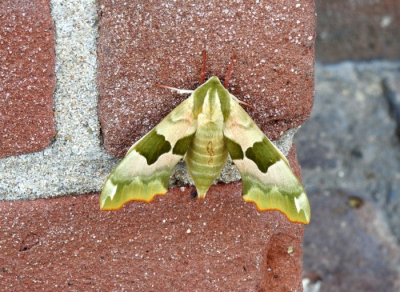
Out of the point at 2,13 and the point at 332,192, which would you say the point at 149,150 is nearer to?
the point at 2,13

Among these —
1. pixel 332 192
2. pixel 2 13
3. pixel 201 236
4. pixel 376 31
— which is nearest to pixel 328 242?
pixel 332 192

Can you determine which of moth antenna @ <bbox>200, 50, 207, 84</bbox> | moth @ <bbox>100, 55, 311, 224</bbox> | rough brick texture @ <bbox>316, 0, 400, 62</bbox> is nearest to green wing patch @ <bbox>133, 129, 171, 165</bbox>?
moth @ <bbox>100, 55, 311, 224</bbox>

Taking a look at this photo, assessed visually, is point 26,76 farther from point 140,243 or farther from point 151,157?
point 140,243

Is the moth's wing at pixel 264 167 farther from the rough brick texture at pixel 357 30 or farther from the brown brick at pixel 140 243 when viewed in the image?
the rough brick texture at pixel 357 30

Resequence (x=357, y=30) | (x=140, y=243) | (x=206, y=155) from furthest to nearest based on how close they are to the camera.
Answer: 1. (x=357, y=30)
2. (x=140, y=243)
3. (x=206, y=155)

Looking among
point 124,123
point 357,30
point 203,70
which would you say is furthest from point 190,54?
point 357,30

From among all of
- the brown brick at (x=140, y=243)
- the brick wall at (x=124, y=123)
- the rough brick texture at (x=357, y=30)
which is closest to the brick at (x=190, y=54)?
the brick wall at (x=124, y=123)
